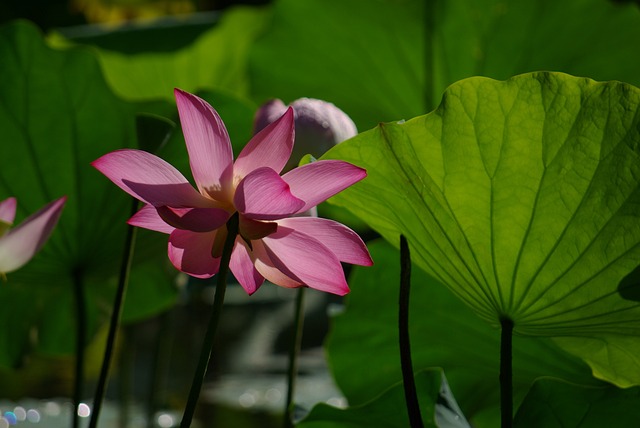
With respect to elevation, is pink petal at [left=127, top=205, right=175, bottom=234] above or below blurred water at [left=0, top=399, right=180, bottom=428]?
above

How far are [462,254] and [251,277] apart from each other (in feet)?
0.37

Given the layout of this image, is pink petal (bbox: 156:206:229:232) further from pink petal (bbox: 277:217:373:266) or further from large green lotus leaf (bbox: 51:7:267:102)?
large green lotus leaf (bbox: 51:7:267:102)

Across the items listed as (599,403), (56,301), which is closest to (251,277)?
(599,403)

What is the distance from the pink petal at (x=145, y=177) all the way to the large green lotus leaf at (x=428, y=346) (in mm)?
300

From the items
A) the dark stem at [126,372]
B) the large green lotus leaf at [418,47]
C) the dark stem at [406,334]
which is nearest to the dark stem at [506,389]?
the dark stem at [406,334]

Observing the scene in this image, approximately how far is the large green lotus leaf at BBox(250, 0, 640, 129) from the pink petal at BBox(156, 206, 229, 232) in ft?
2.02

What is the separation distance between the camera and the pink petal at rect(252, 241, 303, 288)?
347 millimetres

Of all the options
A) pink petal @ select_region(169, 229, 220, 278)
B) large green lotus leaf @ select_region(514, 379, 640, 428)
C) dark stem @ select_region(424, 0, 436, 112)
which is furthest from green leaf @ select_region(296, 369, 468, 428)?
dark stem @ select_region(424, 0, 436, 112)

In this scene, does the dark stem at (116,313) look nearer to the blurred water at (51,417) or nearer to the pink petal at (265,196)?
the pink petal at (265,196)

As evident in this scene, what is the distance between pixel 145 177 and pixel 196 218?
24mm

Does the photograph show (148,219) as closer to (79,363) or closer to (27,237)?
(27,237)

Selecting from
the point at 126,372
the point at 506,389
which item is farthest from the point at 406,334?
the point at 126,372

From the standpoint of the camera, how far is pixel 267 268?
1.17ft

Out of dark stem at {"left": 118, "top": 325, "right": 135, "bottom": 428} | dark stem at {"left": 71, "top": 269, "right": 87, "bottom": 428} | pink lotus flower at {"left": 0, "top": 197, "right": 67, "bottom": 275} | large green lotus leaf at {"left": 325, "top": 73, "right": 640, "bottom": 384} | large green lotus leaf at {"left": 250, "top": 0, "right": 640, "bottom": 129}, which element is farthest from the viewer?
dark stem at {"left": 118, "top": 325, "right": 135, "bottom": 428}
